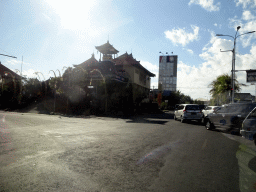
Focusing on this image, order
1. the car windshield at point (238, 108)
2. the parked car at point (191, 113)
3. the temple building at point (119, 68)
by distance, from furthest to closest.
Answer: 1. the temple building at point (119, 68)
2. the parked car at point (191, 113)
3. the car windshield at point (238, 108)

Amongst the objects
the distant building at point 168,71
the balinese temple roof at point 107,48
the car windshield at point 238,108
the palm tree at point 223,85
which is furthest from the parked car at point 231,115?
the distant building at point 168,71

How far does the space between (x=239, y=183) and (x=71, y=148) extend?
4.92m

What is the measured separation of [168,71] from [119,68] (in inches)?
4033

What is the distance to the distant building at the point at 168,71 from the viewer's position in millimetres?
141875

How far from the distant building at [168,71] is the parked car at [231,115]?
13112 cm

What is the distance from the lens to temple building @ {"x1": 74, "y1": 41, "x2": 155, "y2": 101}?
4048cm

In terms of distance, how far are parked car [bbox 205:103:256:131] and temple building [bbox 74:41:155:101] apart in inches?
918

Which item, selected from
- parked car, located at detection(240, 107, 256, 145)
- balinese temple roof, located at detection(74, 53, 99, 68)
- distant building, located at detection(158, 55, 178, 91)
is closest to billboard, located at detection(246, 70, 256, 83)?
parked car, located at detection(240, 107, 256, 145)

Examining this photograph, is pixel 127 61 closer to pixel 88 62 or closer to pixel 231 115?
pixel 88 62

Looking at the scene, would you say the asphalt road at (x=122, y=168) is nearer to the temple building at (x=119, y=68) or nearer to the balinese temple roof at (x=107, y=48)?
the temple building at (x=119, y=68)

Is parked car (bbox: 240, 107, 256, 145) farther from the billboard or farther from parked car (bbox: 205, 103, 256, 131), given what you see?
the billboard

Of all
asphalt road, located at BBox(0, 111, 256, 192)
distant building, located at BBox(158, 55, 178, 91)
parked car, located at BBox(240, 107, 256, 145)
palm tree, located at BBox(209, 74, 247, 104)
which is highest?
distant building, located at BBox(158, 55, 178, 91)

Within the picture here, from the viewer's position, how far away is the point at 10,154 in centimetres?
606

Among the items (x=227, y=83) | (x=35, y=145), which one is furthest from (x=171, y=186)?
(x=227, y=83)
